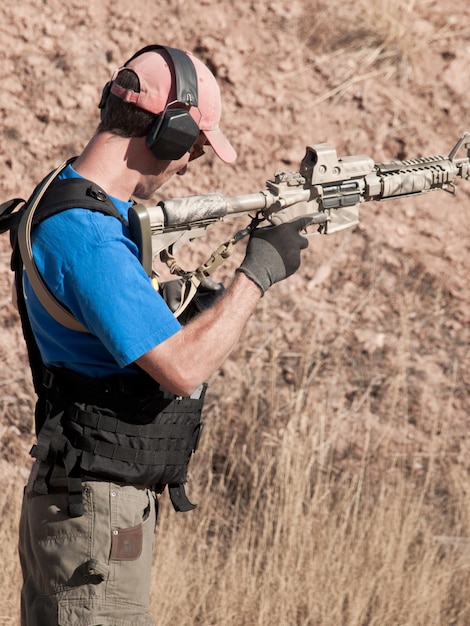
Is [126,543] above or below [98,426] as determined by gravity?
below

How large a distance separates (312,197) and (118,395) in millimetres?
912

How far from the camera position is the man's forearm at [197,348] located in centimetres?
222

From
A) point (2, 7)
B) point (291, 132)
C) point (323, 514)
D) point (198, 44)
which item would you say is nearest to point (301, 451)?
point (323, 514)

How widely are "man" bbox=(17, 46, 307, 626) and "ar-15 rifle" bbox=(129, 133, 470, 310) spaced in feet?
0.32

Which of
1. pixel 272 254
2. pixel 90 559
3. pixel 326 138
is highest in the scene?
pixel 326 138

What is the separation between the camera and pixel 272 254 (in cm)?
253

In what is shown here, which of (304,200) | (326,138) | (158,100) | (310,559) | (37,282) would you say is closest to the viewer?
(37,282)

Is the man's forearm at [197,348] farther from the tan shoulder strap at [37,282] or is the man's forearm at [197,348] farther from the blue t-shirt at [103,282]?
the tan shoulder strap at [37,282]

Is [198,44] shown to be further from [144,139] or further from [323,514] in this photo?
[144,139]

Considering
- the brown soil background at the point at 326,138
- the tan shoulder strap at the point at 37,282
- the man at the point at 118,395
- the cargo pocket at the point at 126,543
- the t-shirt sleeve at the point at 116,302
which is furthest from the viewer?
the brown soil background at the point at 326,138

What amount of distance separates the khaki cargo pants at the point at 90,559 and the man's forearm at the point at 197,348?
1.40 ft

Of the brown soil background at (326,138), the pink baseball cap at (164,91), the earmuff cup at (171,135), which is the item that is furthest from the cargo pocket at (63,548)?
the brown soil background at (326,138)

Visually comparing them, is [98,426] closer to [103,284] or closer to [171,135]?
[103,284]

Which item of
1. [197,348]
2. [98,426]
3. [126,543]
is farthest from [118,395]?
[126,543]
